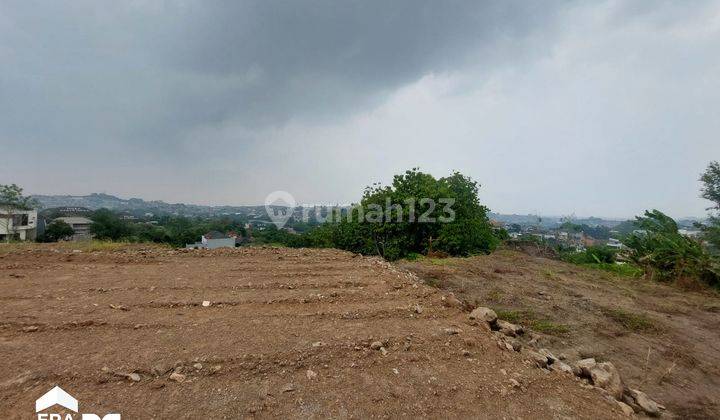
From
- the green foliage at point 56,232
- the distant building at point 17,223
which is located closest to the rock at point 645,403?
the distant building at point 17,223

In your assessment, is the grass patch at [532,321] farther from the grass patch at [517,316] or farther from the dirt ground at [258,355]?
the dirt ground at [258,355]

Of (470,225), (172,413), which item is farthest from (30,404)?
(470,225)

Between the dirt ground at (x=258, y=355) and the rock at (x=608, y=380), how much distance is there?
24 cm

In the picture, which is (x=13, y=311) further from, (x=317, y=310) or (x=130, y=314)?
(x=317, y=310)

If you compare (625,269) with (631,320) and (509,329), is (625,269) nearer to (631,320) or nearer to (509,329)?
(631,320)

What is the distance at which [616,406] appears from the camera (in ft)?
8.98

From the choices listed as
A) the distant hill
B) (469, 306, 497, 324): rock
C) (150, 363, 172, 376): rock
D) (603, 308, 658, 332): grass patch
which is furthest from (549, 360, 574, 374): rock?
the distant hill

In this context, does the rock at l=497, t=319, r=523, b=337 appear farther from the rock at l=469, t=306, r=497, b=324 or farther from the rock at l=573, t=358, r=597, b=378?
the rock at l=573, t=358, r=597, b=378

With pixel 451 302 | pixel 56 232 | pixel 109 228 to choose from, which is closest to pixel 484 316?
pixel 451 302

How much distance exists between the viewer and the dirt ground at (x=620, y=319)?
143 inches

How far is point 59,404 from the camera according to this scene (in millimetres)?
2260

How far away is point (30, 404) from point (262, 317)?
204 cm

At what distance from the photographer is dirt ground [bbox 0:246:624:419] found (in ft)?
7.99

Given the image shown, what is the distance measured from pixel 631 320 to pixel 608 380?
9.87ft
